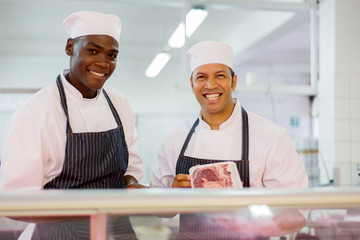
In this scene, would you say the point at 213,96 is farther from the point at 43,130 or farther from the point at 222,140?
the point at 43,130

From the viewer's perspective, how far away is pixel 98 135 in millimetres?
1781

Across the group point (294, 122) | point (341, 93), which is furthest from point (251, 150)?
point (294, 122)

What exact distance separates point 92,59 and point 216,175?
2.34 feet

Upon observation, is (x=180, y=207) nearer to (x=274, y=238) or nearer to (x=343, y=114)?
(x=274, y=238)

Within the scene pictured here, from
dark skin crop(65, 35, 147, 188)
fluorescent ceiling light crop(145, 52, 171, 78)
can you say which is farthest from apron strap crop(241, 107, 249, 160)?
fluorescent ceiling light crop(145, 52, 171, 78)

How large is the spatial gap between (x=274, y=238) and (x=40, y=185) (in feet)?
2.96

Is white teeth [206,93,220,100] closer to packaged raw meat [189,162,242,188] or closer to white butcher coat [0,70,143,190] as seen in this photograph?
packaged raw meat [189,162,242,188]

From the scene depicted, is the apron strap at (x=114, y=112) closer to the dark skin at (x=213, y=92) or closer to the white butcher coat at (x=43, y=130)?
the white butcher coat at (x=43, y=130)

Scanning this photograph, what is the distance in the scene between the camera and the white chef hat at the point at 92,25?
175 cm

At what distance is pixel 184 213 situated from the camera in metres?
1.02

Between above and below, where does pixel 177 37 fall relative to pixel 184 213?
above

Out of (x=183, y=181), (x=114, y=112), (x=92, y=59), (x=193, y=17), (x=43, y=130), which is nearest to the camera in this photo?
(x=43, y=130)

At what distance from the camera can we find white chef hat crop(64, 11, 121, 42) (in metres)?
1.75

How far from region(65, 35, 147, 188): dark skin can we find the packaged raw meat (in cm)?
55
